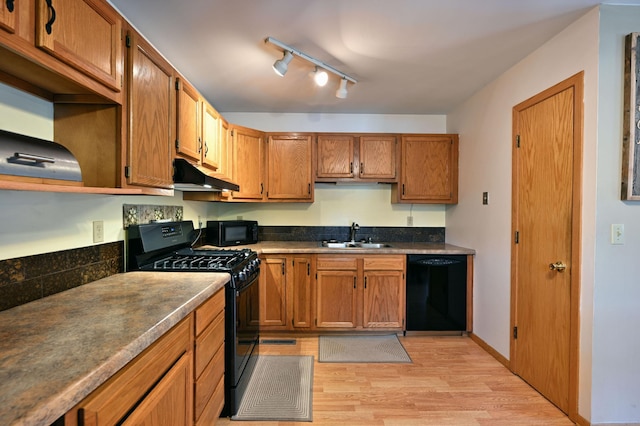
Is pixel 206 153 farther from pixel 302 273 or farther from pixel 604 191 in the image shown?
pixel 604 191

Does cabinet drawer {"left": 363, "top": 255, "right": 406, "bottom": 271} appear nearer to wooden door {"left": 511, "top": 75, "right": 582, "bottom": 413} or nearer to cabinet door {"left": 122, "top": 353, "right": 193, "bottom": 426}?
wooden door {"left": 511, "top": 75, "right": 582, "bottom": 413}

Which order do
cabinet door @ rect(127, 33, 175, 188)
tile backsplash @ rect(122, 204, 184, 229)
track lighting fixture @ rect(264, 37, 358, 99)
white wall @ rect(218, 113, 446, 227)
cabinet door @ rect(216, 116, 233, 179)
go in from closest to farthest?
cabinet door @ rect(127, 33, 175, 188) < tile backsplash @ rect(122, 204, 184, 229) < track lighting fixture @ rect(264, 37, 358, 99) < cabinet door @ rect(216, 116, 233, 179) < white wall @ rect(218, 113, 446, 227)

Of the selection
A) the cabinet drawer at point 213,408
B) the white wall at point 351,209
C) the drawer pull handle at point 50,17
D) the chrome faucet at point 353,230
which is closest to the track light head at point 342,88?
the white wall at point 351,209

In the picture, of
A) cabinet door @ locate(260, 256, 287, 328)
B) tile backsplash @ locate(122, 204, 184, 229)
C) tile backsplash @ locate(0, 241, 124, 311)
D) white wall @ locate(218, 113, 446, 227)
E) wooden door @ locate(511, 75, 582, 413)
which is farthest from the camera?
white wall @ locate(218, 113, 446, 227)

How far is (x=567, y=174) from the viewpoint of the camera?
1.77 m

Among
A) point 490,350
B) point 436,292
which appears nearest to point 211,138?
point 436,292

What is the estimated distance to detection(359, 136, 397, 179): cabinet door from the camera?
3191mm

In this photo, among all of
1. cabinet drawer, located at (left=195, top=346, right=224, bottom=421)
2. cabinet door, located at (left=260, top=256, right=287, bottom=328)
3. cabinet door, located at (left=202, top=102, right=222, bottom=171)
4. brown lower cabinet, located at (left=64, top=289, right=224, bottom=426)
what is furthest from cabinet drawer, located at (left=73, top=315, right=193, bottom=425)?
cabinet door, located at (left=260, top=256, right=287, bottom=328)

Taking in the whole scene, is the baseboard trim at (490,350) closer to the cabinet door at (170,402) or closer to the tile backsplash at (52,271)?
the cabinet door at (170,402)

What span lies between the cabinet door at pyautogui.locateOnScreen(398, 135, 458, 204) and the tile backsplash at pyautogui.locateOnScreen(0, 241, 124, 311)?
2.69 m

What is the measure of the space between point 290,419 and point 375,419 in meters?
0.53

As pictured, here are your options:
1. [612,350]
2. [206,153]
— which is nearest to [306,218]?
[206,153]

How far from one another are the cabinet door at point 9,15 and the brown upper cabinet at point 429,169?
2.96 metres

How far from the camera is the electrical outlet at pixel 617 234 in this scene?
5.22ft
